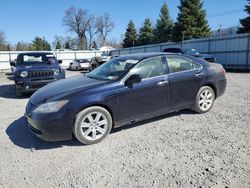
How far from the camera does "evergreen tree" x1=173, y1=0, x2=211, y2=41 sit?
2955 cm

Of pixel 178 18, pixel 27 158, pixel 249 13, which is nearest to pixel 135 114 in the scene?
pixel 27 158

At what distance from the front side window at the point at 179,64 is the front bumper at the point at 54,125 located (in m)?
2.37

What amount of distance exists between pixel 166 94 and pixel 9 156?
120 inches

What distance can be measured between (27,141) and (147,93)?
7.91ft

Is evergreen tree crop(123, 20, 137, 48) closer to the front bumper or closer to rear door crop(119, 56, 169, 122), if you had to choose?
rear door crop(119, 56, 169, 122)

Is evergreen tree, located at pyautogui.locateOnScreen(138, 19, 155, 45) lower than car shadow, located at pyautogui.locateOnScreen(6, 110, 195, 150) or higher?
higher

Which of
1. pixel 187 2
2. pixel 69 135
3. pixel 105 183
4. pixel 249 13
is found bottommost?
pixel 105 183

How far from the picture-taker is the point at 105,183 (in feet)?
9.20

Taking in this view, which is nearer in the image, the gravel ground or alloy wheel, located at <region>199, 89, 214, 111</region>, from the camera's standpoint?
the gravel ground

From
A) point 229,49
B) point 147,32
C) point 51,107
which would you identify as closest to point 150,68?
point 51,107

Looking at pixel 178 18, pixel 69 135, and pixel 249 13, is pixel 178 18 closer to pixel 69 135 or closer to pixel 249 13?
pixel 249 13

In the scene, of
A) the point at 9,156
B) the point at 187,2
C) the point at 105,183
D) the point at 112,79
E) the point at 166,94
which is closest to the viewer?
the point at 105,183

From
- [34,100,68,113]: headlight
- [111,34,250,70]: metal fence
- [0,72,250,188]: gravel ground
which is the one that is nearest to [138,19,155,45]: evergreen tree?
[111,34,250,70]: metal fence

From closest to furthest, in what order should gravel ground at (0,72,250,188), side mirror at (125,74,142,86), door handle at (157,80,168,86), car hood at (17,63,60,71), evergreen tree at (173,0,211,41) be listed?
gravel ground at (0,72,250,188) < side mirror at (125,74,142,86) < door handle at (157,80,168,86) < car hood at (17,63,60,71) < evergreen tree at (173,0,211,41)
